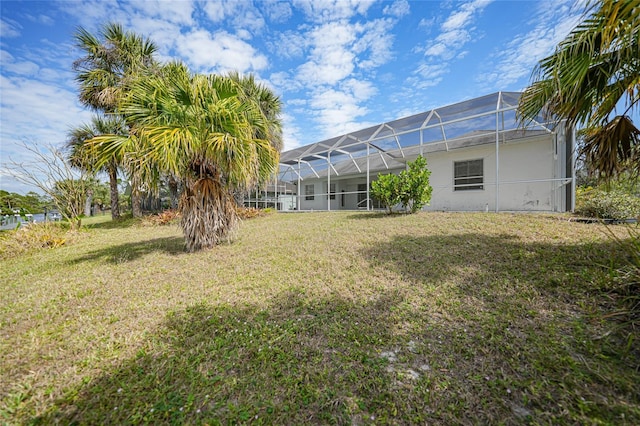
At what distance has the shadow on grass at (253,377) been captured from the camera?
172 cm

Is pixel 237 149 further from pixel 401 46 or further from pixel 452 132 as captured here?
pixel 452 132

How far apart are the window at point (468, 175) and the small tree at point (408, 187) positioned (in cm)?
355

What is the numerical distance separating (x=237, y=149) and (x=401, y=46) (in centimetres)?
702

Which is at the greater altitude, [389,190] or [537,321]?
[389,190]

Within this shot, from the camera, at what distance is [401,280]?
146 inches

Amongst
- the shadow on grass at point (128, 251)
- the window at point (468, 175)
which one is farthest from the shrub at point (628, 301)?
the window at point (468, 175)

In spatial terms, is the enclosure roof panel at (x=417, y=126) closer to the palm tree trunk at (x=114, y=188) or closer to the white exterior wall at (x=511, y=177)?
the white exterior wall at (x=511, y=177)

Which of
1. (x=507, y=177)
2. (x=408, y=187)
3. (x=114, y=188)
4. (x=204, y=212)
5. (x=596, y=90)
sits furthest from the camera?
(x=114, y=188)

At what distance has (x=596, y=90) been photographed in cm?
344

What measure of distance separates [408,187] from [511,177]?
210 inches

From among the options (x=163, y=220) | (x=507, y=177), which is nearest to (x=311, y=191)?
(x=163, y=220)

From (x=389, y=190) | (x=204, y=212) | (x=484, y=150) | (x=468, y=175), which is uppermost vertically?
(x=484, y=150)

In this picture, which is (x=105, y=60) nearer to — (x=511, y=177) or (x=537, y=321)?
(x=537, y=321)

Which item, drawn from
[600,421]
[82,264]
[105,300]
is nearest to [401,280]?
[600,421]
